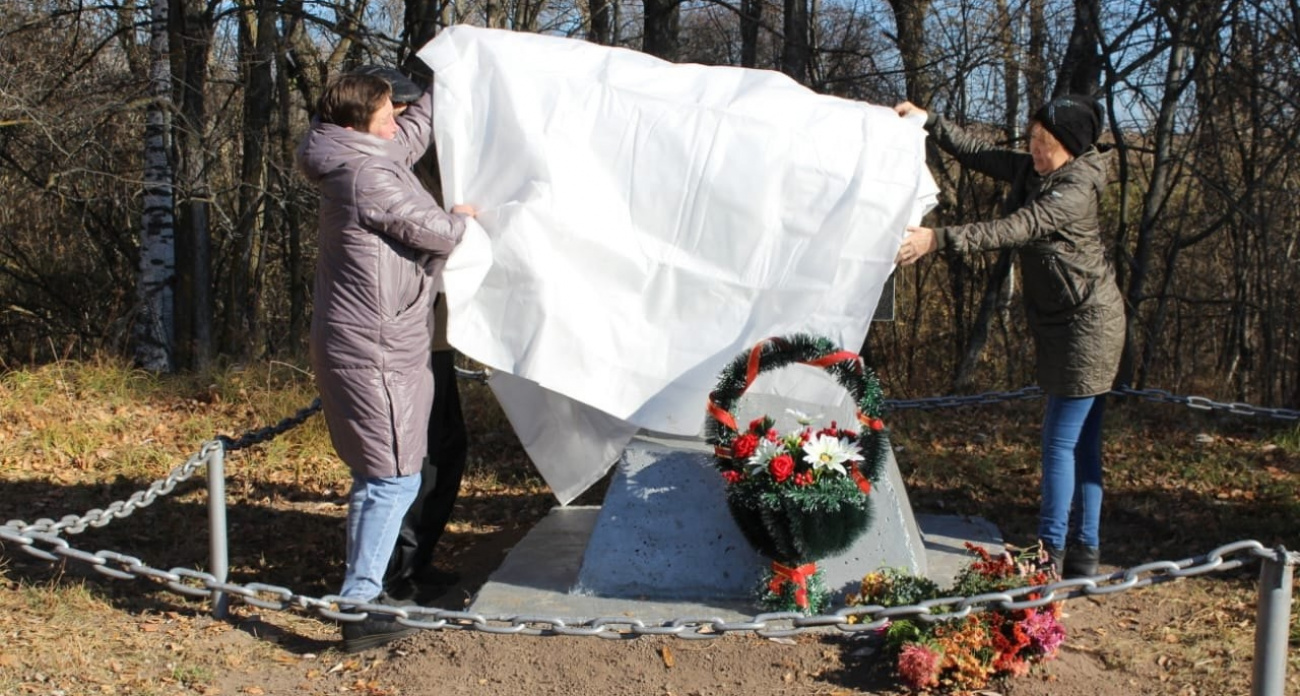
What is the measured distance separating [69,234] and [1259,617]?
1191cm

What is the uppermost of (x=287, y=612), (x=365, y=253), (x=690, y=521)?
(x=365, y=253)

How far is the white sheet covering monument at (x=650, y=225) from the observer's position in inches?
183

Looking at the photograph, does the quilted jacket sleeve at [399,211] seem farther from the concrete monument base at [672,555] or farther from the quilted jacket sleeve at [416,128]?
the concrete monument base at [672,555]

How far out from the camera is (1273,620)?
312 centimetres

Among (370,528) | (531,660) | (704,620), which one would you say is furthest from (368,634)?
(704,620)

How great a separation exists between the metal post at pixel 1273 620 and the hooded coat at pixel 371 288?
2803 millimetres

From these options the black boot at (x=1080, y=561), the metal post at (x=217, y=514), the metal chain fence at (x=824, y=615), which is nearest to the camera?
the metal chain fence at (x=824, y=615)

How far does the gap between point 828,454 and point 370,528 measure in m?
1.70

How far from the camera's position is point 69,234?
40.4 ft

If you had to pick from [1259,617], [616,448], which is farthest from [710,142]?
[1259,617]

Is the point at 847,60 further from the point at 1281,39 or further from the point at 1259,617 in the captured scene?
the point at 1259,617

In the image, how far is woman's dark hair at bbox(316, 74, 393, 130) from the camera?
4.34 m

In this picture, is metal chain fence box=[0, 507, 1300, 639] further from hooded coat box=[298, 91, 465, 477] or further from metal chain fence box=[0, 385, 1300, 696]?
hooded coat box=[298, 91, 465, 477]

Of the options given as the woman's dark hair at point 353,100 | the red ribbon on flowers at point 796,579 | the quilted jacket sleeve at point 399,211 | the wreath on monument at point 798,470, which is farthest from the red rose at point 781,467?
the woman's dark hair at point 353,100
